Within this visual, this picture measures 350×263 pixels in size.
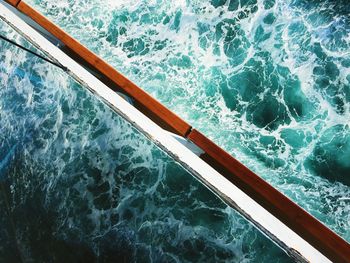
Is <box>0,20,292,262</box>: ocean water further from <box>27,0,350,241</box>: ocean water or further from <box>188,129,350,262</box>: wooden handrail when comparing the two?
<box>188,129,350,262</box>: wooden handrail

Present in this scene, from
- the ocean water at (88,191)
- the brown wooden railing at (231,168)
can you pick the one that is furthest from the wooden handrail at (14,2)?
the ocean water at (88,191)

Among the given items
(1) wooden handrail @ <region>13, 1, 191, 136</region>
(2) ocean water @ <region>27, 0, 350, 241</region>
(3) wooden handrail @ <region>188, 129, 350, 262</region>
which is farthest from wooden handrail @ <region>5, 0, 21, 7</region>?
(3) wooden handrail @ <region>188, 129, 350, 262</region>

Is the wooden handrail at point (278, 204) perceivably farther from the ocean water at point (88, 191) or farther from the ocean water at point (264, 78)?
the ocean water at point (88, 191)

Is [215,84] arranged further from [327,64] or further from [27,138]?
[27,138]

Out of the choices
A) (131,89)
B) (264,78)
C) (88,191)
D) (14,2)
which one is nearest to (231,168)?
(131,89)

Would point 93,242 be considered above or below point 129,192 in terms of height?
below

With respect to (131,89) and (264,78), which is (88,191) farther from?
(264,78)

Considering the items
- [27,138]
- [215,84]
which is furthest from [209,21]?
[27,138]
